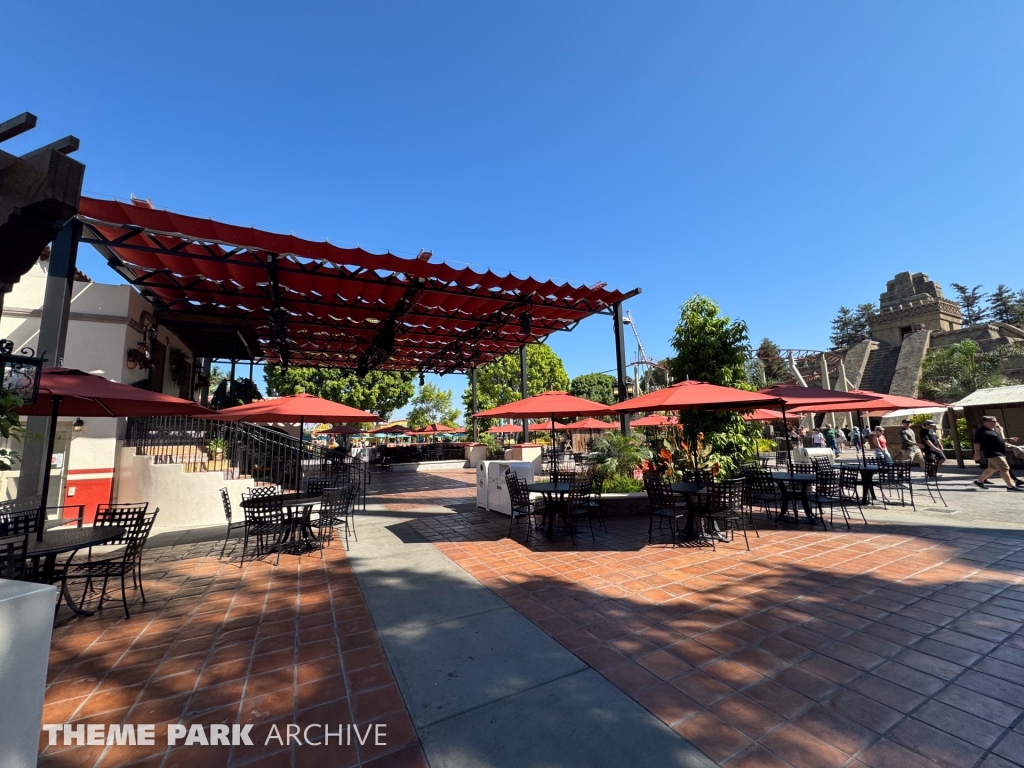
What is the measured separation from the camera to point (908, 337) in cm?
3419

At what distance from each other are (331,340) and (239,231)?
6.57 m

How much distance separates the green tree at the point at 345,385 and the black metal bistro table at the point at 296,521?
59.1ft

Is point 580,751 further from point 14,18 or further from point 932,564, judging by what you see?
point 14,18

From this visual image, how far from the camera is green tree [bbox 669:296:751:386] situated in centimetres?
901

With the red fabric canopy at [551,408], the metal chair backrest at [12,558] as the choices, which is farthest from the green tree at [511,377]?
the metal chair backrest at [12,558]

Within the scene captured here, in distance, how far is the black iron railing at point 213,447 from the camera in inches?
301

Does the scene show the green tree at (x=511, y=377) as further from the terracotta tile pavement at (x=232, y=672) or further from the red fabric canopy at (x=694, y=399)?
the terracotta tile pavement at (x=232, y=672)

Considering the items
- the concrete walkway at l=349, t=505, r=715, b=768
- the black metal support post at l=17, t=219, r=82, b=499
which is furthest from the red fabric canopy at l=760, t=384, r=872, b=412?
the black metal support post at l=17, t=219, r=82, b=499

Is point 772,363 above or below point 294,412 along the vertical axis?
above

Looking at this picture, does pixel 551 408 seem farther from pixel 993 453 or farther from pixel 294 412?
pixel 993 453

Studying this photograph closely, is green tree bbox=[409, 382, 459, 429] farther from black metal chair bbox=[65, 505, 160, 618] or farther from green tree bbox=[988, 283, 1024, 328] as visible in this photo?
green tree bbox=[988, 283, 1024, 328]

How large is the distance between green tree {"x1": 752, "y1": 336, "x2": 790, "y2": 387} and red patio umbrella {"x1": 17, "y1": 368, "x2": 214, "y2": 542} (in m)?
49.4

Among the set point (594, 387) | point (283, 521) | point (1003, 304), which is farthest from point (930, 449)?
point (1003, 304)

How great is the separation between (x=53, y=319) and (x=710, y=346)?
11.0 meters
